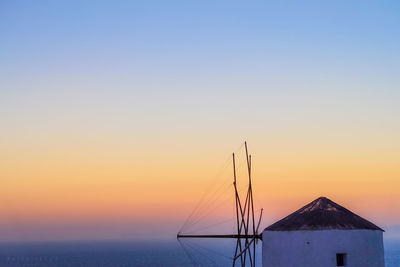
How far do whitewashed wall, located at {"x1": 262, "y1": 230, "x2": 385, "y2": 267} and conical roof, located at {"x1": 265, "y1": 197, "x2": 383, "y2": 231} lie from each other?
252 mm

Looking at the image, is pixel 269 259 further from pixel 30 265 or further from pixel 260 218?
pixel 30 265

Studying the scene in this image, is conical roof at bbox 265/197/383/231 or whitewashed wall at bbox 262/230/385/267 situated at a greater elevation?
conical roof at bbox 265/197/383/231

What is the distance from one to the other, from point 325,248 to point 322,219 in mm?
1357

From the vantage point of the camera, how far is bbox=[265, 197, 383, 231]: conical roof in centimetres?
2241

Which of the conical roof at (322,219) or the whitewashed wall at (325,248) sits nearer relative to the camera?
the whitewashed wall at (325,248)

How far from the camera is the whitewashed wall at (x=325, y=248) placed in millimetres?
21891

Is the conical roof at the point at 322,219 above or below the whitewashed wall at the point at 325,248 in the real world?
above

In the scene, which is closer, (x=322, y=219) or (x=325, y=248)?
(x=325, y=248)

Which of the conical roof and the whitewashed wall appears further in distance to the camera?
the conical roof

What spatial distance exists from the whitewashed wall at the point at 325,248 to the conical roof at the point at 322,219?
25 cm

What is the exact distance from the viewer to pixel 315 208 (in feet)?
78.8

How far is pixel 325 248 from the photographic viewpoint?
2188 cm

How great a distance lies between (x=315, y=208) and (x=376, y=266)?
3329 millimetres

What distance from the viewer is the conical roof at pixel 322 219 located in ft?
73.5
